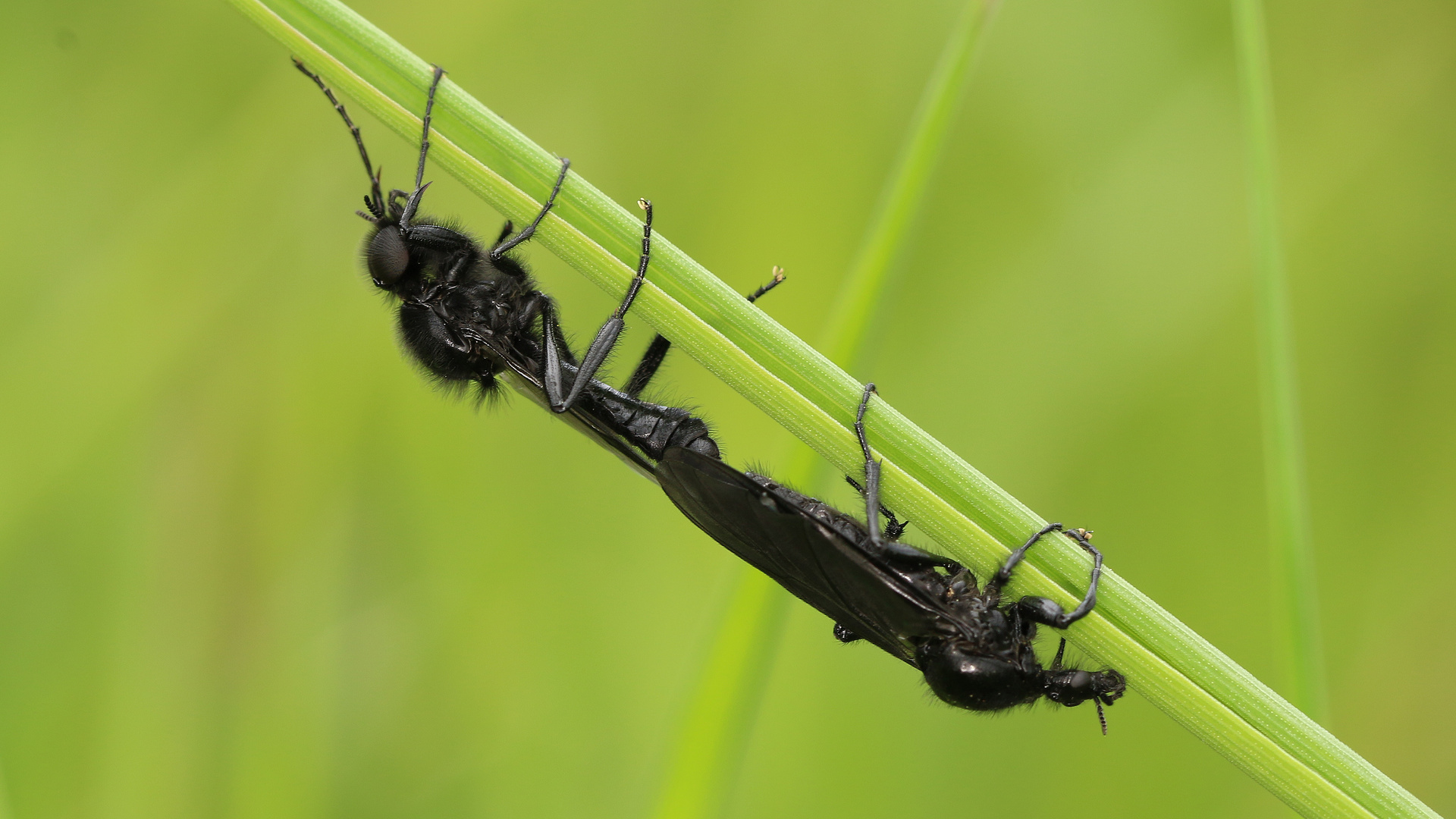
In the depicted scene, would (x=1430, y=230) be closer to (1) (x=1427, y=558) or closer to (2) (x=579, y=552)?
(1) (x=1427, y=558)

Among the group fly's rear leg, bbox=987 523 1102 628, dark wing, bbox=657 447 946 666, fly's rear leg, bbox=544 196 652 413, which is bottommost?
fly's rear leg, bbox=987 523 1102 628

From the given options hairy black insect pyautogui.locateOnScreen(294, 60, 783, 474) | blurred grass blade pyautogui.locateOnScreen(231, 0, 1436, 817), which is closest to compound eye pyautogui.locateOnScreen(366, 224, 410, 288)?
hairy black insect pyautogui.locateOnScreen(294, 60, 783, 474)

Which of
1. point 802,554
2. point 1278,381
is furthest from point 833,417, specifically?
point 1278,381

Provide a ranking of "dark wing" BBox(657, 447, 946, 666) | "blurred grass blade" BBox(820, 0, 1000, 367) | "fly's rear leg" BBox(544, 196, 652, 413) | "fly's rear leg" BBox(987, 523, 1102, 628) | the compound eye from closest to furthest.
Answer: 1. "fly's rear leg" BBox(987, 523, 1102, 628)
2. "blurred grass blade" BBox(820, 0, 1000, 367)
3. "dark wing" BBox(657, 447, 946, 666)
4. "fly's rear leg" BBox(544, 196, 652, 413)
5. the compound eye

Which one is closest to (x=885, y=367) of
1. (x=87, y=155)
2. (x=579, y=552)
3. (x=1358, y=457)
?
(x=579, y=552)

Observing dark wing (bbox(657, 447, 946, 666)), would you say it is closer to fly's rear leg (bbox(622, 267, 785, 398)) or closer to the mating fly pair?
the mating fly pair

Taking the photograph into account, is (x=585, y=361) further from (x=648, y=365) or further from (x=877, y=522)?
(x=877, y=522)
